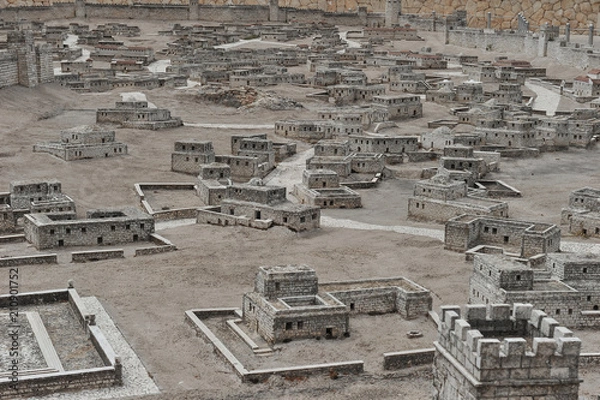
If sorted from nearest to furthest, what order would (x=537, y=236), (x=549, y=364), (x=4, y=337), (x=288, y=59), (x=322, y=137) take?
(x=549, y=364), (x=4, y=337), (x=537, y=236), (x=322, y=137), (x=288, y=59)

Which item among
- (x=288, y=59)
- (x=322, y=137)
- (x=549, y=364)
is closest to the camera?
(x=549, y=364)

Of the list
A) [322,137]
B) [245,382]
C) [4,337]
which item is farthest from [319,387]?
[322,137]

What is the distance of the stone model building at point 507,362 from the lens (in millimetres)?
15383

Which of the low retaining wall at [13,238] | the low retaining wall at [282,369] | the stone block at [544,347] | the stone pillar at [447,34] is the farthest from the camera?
the stone pillar at [447,34]

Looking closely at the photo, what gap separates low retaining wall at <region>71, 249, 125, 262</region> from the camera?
33312 millimetres

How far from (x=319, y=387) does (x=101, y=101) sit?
4847 centimetres

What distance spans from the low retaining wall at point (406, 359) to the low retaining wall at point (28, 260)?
13.3 meters

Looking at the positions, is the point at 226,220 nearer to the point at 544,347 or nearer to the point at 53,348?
the point at 53,348

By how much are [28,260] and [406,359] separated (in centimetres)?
1406

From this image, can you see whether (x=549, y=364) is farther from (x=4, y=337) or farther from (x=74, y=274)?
(x=74, y=274)

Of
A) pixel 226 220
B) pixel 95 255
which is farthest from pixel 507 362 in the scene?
pixel 226 220

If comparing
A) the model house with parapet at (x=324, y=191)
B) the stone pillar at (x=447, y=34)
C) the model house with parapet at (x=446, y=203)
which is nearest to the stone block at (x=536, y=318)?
the model house with parapet at (x=446, y=203)

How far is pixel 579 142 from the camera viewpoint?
189 ft

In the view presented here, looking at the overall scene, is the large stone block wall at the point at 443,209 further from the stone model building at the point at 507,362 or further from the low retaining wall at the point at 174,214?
the stone model building at the point at 507,362
